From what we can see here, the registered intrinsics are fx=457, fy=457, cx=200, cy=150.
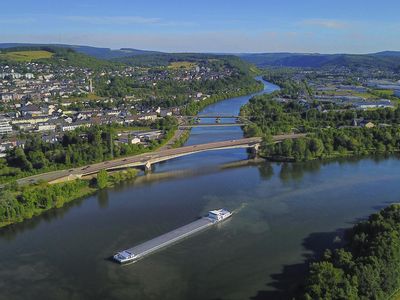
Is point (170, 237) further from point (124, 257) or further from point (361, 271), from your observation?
point (361, 271)

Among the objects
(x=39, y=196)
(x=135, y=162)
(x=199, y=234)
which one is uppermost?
(x=135, y=162)

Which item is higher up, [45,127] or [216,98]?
[216,98]

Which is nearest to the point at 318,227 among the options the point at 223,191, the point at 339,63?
the point at 223,191

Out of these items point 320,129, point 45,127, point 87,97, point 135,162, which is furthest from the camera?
point 87,97

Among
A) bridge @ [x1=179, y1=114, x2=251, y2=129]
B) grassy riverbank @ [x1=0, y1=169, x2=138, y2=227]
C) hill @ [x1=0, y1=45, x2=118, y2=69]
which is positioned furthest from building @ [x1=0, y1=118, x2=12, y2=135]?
hill @ [x1=0, y1=45, x2=118, y2=69]

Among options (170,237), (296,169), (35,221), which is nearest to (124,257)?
(170,237)

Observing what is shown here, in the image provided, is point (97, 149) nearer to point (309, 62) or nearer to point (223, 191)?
point (223, 191)

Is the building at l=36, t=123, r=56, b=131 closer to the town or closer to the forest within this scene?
the town
